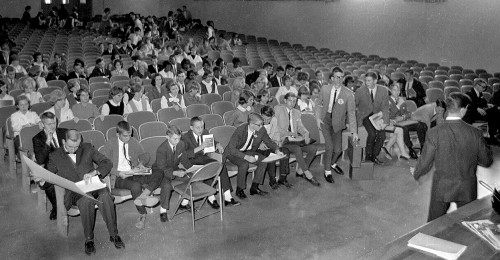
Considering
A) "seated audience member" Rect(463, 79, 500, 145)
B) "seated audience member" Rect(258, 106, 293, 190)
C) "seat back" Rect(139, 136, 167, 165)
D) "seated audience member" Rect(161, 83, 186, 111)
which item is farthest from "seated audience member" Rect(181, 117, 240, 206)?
"seated audience member" Rect(463, 79, 500, 145)

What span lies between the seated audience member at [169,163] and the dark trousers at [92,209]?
2.12 feet

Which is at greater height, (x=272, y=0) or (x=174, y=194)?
(x=272, y=0)

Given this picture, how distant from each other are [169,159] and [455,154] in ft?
9.72

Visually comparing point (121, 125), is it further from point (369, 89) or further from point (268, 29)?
point (268, 29)

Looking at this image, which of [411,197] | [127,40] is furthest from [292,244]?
[127,40]

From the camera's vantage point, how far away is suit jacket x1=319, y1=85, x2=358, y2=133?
6945 mm

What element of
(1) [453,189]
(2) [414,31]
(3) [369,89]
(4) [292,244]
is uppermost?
(2) [414,31]

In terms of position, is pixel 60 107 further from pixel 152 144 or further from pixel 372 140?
pixel 372 140

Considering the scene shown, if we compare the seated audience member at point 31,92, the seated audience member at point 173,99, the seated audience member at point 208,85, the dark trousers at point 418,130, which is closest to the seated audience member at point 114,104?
the seated audience member at point 173,99

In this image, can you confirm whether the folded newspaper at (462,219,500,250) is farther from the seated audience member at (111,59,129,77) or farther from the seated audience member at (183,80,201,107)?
the seated audience member at (111,59,129,77)

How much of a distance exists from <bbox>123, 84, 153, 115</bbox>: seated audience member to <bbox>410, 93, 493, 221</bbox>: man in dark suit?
4636 mm

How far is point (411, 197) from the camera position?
6.47 metres

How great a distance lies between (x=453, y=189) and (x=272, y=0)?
625 inches

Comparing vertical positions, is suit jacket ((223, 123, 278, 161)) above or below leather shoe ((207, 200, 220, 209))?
above
